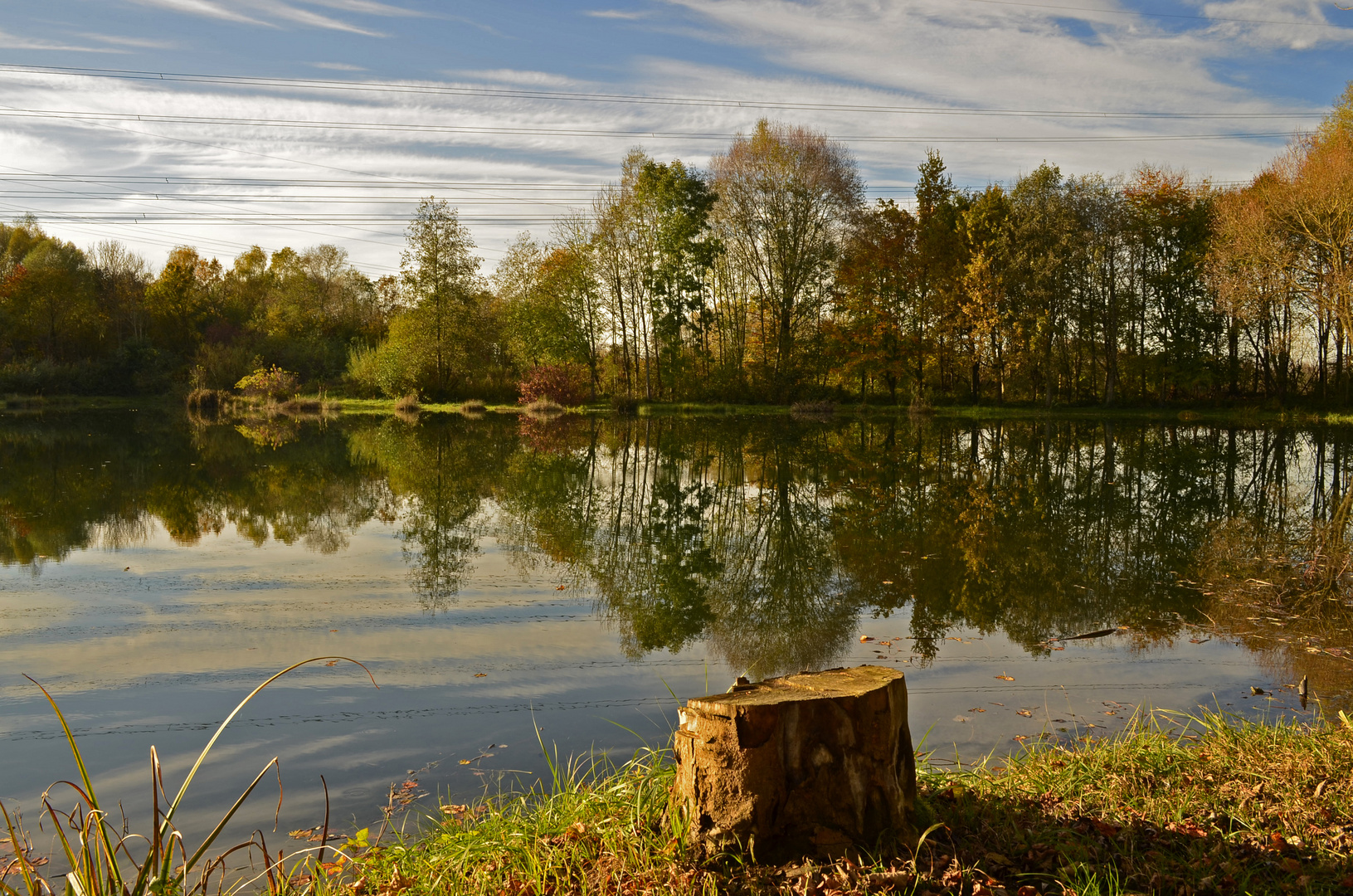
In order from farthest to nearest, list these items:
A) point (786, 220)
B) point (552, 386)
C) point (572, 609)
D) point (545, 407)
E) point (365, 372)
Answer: point (365, 372), point (552, 386), point (545, 407), point (786, 220), point (572, 609)

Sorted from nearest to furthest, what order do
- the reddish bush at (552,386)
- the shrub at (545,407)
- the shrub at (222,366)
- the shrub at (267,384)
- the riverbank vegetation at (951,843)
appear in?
the riverbank vegetation at (951,843)
the shrub at (545,407)
the reddish bush at (552,386)
the shrub at (267,384)
the shrub at (222,366)

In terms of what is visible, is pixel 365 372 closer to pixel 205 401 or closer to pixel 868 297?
pixel 205 401

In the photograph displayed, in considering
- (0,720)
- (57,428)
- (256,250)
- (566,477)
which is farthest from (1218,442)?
(256,250)

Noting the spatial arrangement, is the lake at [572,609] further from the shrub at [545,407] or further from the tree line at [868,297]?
the shrub at [545,407]

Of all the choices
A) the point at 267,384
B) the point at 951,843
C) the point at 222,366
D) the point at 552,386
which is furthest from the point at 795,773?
the point at 222,366

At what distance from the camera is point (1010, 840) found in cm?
292

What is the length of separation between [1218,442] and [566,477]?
1850cm

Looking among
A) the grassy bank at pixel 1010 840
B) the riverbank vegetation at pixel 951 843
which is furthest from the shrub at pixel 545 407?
the grassy bank at pixel 1010 840

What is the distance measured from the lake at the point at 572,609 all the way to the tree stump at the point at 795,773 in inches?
57.4

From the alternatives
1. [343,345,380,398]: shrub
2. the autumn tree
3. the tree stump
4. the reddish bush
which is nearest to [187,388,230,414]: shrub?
[343,345,380,398]: shrub

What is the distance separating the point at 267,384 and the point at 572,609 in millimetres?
41914

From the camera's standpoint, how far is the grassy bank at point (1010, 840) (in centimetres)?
268

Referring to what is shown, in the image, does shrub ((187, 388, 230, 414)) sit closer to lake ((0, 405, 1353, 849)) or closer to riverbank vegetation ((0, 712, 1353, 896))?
lake ((0, 405, 1353, 849))

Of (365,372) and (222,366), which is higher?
(222,366)
